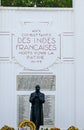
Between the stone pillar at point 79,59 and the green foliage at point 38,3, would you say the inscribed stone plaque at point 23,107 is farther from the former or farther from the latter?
the green foliage at point 38,3

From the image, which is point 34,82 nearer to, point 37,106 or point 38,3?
point 37,106

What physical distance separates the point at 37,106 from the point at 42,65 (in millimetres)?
1281

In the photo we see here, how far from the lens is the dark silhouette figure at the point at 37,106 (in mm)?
10984

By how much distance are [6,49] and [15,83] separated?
830mm

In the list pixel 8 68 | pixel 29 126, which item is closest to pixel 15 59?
pixel 8 68

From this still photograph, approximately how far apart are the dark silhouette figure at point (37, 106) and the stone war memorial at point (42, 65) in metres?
Answer: 0.82

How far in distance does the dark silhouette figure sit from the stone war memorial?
0.82 metres

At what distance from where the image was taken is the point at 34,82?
11992 millimetres

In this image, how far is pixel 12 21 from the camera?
12.0m

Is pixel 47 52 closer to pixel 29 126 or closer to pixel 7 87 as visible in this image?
pixel 7 87

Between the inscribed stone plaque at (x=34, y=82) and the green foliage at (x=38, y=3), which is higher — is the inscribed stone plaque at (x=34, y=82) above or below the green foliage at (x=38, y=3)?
below

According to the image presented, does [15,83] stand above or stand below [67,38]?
below

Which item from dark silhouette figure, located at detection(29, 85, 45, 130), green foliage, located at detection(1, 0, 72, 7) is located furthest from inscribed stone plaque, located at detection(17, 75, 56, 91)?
green foliage, located at detection(1, 0, 72, 7)

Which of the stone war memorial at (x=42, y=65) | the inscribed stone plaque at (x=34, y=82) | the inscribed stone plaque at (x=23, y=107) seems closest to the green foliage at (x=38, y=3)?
the stone war memorial at (x=42, y=65)
